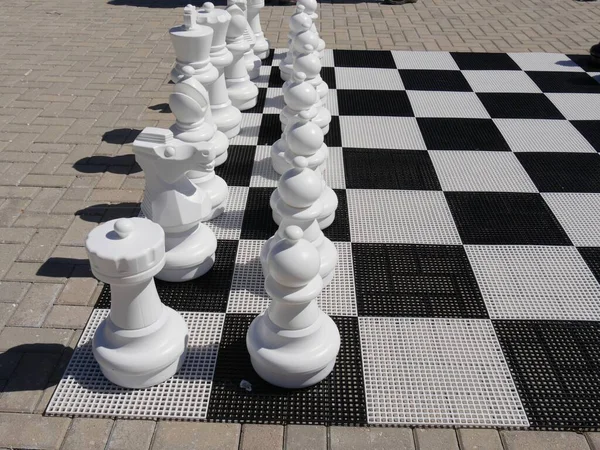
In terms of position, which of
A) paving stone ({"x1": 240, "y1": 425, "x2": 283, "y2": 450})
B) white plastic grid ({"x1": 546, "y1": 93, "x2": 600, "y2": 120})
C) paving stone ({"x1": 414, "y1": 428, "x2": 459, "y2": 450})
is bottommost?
paving stone ({"x1": 240, "y1": 425, "x2": 283, "y2": 450})

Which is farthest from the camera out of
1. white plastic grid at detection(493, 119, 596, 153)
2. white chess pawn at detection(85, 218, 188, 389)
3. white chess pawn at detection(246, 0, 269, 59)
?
white chess pawn at detection(246, 0, 269, 59)

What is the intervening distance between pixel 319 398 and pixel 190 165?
83cm

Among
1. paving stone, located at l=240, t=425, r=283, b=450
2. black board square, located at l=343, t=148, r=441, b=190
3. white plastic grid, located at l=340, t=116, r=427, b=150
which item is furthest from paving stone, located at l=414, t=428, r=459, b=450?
white plastic grid, located at l=340, t=116, r=427, b=150

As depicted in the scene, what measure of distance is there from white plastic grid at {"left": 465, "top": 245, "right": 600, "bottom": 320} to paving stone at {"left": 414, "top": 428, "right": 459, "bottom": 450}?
20.3 inches

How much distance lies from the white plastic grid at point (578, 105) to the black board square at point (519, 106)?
4 cm

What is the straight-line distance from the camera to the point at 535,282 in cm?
199

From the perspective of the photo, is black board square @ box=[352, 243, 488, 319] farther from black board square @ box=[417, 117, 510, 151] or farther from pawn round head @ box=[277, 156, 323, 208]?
black board square @ box=[417, 117, 510, 151]

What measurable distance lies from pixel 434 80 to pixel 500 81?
44cm

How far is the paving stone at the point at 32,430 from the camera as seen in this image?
142cm

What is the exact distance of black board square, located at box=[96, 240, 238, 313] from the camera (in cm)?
186

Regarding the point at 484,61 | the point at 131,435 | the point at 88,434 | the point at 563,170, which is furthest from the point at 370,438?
the point at 484,61

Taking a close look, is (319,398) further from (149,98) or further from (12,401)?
(149,98)

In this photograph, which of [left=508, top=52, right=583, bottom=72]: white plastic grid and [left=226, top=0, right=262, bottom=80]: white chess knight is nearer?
[left=226, top=0, right=262, bottom=80]: white chess knight

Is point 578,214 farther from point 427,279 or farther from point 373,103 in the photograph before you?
point 373,103
